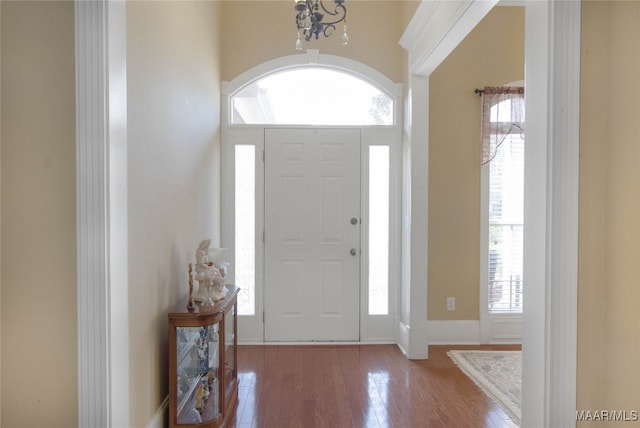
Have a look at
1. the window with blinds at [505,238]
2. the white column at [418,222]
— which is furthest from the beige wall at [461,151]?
the white column at [418,222]

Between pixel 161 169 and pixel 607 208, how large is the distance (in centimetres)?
222

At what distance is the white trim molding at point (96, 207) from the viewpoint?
157cm

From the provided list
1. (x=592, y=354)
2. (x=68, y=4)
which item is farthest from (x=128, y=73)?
(x=592, y=354)

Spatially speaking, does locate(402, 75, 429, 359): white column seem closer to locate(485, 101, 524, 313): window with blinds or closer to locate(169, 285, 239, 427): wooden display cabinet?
locate(485, 101, 524, 313): window with blinds

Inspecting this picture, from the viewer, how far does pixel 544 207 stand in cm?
151

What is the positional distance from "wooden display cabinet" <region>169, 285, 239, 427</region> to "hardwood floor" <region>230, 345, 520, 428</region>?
24 cm

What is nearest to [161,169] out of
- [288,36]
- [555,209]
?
[555,209]

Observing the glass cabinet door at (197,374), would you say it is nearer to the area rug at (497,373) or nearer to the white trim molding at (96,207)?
the white trim molding at (96,207)

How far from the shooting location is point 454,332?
4.02m

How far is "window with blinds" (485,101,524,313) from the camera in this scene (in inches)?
159

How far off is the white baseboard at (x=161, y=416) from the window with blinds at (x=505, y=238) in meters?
3.11

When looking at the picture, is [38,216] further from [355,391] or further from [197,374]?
[355,391]

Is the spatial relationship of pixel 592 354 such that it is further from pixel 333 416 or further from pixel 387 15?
pixel 387 15

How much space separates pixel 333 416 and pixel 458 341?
191cm
